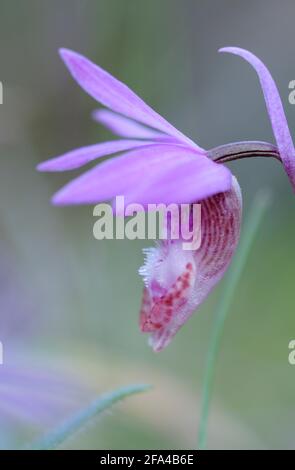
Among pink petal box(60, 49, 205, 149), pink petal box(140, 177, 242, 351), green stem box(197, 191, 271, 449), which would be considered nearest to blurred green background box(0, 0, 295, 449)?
green stem box(197, 191, 271, 449)

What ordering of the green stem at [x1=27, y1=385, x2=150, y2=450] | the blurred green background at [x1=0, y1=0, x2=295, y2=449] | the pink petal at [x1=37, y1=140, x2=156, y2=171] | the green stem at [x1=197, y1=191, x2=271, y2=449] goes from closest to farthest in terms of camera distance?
the pink petal at [x1=37, y1=140, x2=156, y2=171] → the green stem at [x1=27, y1=385, x2=150, y2=450] → the green stem at [x1=197, y1=191, x2=271, y2=449] → the blurred green background at [x1=0, y1=0, x2=295, y2=449]

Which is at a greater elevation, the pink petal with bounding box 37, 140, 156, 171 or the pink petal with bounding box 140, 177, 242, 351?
the pink petal with bounding box 37, 140, 156, 171

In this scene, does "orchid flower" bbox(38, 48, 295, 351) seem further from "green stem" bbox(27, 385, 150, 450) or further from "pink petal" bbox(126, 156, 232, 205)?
"green stem" bbox(27, 385, 150, 450)

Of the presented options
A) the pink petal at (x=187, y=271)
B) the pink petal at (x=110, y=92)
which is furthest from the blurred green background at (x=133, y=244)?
the pink petal at (x=110, y=92)

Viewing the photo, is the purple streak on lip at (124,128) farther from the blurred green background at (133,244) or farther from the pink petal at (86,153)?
the blurred green background at (133,244)

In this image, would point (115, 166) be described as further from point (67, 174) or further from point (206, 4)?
point (206, 4)

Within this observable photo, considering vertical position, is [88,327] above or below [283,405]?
above
